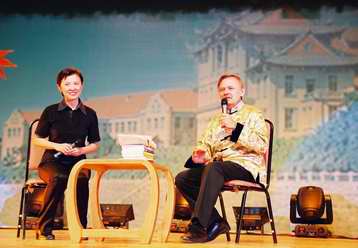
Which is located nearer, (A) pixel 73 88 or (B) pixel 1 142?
(A) pixel 73 88

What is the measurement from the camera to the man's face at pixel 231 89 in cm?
383

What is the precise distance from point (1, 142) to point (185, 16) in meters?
2.14

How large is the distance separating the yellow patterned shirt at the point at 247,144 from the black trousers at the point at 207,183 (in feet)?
0.29

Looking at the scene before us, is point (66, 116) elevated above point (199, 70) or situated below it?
below

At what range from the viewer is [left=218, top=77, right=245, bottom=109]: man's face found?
151 inches

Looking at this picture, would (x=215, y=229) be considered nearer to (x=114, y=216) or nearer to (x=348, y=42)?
(x=114, y=216)

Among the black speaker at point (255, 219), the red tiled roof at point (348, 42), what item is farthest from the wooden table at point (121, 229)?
the red tiled roof at point (348, 42)

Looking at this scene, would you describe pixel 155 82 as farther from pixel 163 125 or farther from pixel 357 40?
pixel 357 40

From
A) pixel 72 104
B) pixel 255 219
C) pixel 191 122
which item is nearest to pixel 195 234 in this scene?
pixel 72 104

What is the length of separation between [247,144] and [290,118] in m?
2.15

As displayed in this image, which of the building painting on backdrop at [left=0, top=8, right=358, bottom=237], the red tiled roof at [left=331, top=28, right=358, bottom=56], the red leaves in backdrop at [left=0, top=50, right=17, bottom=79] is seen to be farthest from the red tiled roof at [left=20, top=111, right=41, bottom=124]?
the red tiled roof at [left=331, top=28, right=358, bottom=56]

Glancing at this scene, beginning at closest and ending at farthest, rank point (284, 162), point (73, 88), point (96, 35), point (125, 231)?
point (125, 231) → point (73, 88) → point (284, 162) → point (96, 35)

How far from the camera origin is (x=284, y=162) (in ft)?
18.7

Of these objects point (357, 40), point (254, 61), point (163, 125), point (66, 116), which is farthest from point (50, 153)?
point (357, 40)
